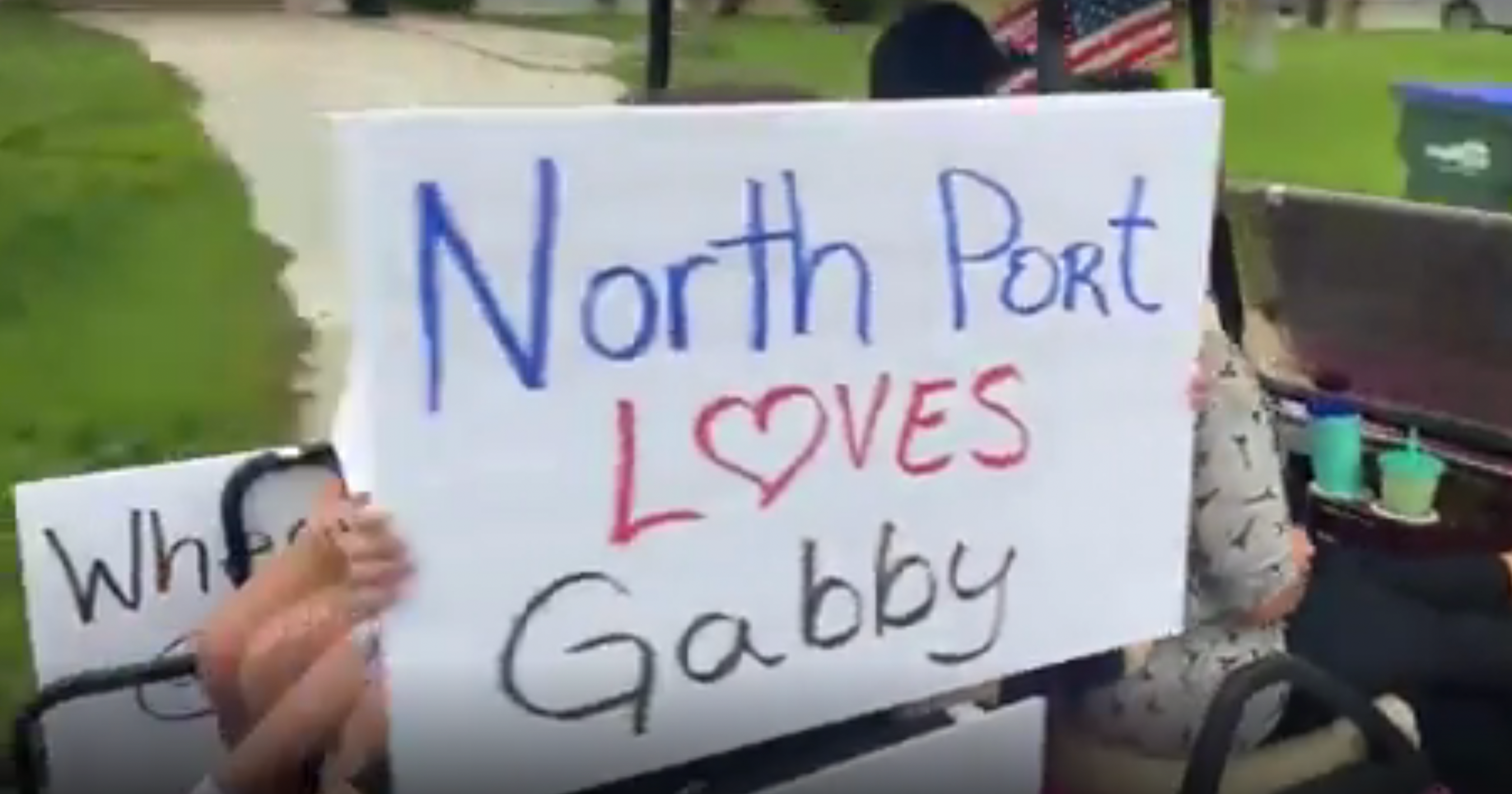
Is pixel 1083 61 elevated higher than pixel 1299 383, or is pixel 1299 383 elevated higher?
pixel 1083 61

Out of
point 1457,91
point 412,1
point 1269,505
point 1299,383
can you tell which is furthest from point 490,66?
point 1269,505

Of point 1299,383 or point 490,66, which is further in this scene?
point 490,66

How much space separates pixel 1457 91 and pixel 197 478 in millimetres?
4232

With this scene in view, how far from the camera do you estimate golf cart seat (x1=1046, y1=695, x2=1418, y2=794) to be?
2357 millimetres

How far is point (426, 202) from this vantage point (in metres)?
1.57

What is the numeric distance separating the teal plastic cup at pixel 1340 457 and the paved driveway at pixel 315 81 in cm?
314

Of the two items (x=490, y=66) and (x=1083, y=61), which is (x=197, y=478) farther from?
(x=490, y=66)

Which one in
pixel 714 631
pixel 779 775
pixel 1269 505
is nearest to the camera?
pixel 714 631

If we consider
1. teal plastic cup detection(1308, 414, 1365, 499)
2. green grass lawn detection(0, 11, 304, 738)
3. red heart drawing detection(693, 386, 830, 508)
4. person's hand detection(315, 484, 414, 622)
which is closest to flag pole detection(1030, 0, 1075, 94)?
teal plastic cup detection(1308, 414, 1365, 499)

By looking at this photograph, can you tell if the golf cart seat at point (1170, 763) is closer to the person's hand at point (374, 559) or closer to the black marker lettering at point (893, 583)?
the black marker lettering at point (893, 583)

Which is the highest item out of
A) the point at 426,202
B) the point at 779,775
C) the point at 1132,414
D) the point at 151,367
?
the point at 426,202

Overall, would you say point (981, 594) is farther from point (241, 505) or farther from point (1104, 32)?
point (1104, 32)

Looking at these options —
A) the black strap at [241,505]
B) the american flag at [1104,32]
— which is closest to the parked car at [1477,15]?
the american flag at [1104,32]

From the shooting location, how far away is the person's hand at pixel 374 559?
1.58 meters
